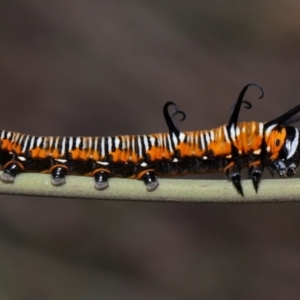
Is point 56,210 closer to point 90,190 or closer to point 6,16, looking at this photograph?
point 6,16

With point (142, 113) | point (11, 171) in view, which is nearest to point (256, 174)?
point (11, 171)

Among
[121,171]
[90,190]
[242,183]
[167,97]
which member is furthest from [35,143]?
[167,97]

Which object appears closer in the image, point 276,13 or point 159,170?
point 159,170

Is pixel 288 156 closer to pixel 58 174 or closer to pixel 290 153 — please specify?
pixel 290 153

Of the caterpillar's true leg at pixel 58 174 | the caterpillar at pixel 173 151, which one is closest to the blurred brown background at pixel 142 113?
the caterpillar at pixel 173 151

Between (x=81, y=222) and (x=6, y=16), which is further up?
(x=6, y=16)

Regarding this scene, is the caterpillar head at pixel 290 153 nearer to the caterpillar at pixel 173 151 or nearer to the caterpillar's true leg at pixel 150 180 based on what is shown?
the caterpillar at pixel 173 151

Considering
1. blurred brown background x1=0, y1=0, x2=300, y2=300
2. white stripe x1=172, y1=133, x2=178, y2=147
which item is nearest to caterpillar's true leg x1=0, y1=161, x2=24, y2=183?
white stripe x1=172, y1=133, x2=178, y2=147
